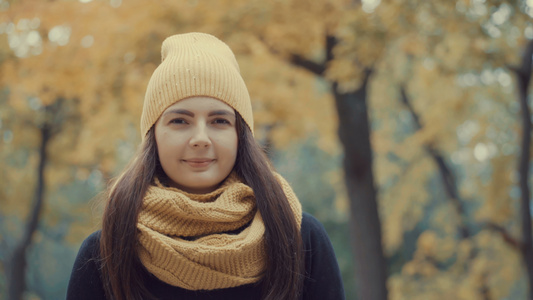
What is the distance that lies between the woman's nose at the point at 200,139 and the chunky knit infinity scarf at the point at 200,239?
182 millimetres

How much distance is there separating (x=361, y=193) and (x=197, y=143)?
4.35 m

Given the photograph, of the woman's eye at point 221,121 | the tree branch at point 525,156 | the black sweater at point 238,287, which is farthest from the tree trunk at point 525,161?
the woman's eye at point 221,121

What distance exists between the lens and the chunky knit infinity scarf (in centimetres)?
192

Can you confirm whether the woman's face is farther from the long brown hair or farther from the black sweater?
the black sweater

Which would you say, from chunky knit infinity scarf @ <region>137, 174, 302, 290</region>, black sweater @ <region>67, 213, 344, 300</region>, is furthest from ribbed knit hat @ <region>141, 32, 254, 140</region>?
black sweater @ <region>67, 213, 344, 300</region>

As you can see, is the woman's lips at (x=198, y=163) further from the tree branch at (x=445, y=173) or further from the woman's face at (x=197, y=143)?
the tree branch at (x=445, y=173)

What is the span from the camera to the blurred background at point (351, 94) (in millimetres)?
5188

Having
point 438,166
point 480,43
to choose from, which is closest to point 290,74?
point 480,43

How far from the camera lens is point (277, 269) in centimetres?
200

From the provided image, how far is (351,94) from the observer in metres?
6.10

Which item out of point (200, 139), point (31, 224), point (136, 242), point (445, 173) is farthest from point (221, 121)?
point (31, 224)

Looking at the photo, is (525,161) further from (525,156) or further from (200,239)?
(200,239)

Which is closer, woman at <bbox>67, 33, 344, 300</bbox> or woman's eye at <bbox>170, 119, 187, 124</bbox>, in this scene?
woman at <bbox>67, 33, 344, 300</bbox>

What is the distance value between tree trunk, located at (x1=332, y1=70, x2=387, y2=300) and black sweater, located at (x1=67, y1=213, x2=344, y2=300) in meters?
4.02
